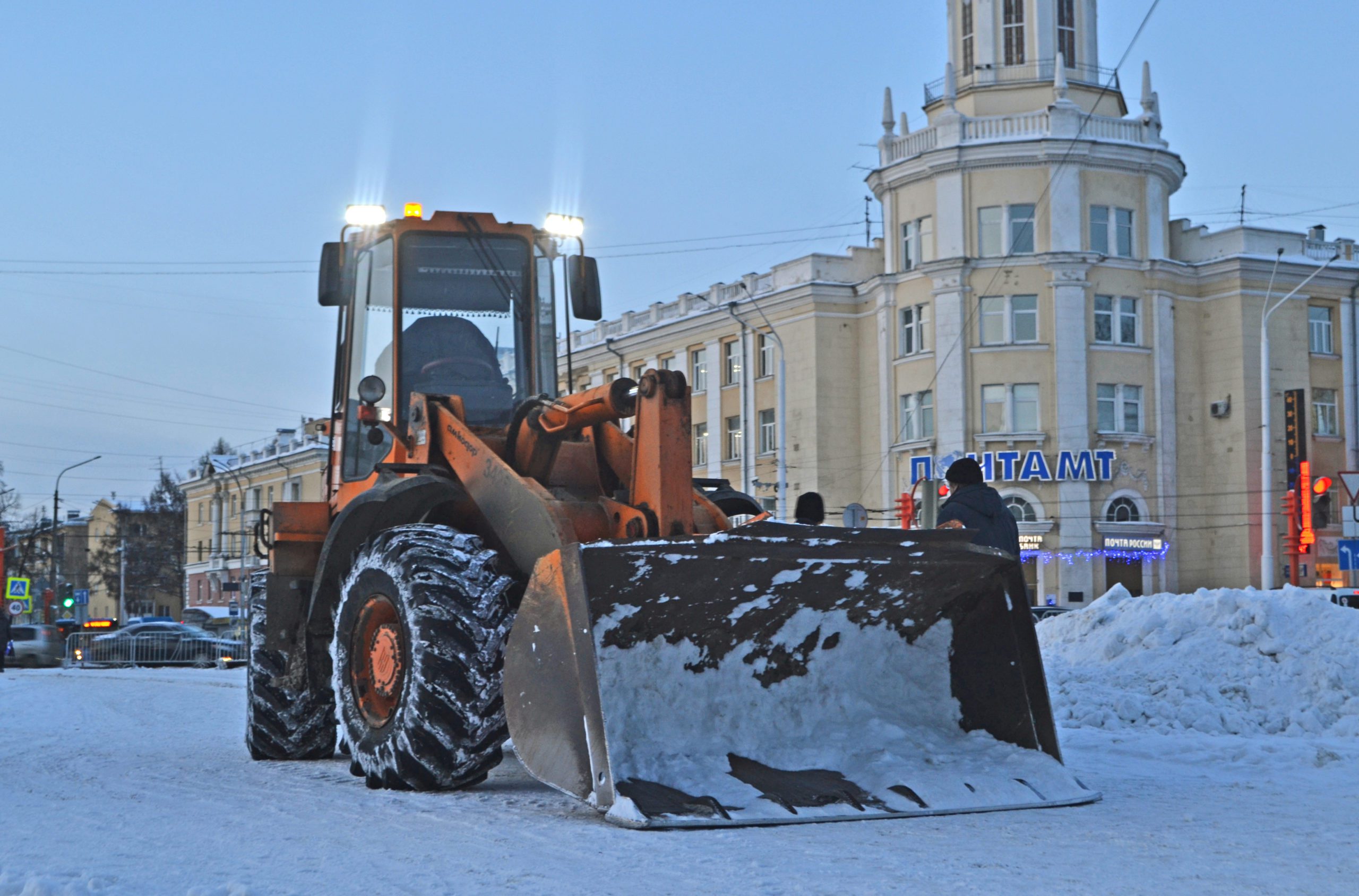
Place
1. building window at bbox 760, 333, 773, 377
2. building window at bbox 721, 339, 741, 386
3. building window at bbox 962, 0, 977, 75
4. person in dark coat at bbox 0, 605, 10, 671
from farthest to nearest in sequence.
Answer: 1. building window at bbox 721, 339, 741, 386
2. building window at bbox 760, 333, 773, 377
3. building window at bbox 962, 0, 977, 75
4. person in dark coat at bbox 0, 605, 10, 671

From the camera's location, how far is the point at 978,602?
7590mm

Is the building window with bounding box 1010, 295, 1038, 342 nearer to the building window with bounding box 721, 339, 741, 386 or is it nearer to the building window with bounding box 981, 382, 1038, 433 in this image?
the building window with bounding box 981, 382, 1038, 433

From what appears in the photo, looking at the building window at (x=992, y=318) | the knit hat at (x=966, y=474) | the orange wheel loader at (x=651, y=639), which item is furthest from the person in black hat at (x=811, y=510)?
the building window at (x=992, y=318)

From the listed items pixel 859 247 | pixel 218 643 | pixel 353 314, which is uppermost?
pixel 859 247

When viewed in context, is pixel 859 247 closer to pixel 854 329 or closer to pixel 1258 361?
pixel 854 329

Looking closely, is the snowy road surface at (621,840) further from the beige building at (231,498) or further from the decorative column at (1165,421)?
the beige building at (231,498)

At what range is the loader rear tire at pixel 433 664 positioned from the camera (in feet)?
23.0

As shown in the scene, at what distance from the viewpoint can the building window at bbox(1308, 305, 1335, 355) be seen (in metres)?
47.0

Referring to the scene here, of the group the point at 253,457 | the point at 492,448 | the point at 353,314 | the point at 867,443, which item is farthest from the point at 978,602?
the point at 253,457

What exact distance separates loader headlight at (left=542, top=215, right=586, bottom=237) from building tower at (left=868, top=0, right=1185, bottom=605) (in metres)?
34.7

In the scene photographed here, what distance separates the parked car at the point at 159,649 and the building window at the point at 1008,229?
75.6 ft

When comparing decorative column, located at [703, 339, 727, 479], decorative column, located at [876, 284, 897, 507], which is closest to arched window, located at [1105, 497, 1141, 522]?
decorative column, located at [876, 284, 897, 507]

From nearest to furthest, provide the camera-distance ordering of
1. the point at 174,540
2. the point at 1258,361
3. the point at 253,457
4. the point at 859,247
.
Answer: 1. the point at 1258,361
2. the point at 859,247
3. the point at 253,457
4. the point at 174,540

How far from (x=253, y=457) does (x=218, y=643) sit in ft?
145
